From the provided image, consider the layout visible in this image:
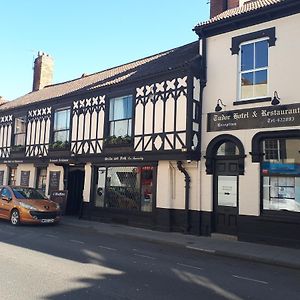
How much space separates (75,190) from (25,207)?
4.83 metres

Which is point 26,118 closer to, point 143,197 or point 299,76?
point 143,197

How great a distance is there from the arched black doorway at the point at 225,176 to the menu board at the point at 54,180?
8.67m

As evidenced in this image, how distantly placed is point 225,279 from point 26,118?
52.5ft

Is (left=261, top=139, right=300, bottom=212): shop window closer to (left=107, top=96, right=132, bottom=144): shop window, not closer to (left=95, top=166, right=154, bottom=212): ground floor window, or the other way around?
(left=95, top=166, right=154, bottom=212): ground floor window

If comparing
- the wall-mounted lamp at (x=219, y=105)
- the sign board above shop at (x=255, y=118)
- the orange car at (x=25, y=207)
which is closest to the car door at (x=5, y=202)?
the orange car at (x=25, y=207)

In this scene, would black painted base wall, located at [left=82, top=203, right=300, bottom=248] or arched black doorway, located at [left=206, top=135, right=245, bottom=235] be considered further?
arched black doorway, located at [left=206, top=135, right=245, bottom=235]

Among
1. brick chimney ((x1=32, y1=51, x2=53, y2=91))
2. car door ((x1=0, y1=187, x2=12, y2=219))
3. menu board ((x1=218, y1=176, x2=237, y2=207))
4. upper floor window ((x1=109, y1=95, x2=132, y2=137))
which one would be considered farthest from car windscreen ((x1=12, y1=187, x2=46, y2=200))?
brick chimney ((x1=32, y1=51, x2=53, y2=91))

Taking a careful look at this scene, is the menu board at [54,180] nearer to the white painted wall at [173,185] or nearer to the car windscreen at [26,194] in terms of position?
the car windscreen at [26,194]

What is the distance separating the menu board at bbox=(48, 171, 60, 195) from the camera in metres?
18.4

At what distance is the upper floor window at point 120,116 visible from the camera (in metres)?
15.2

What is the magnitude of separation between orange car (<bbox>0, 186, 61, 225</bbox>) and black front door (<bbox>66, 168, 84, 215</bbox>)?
304cm

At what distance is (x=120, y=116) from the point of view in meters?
15.5

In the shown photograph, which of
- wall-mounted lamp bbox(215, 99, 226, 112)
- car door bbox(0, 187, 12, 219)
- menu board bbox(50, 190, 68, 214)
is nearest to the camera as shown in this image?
wall-mounted lamp bbox(215, 99, 226, 112)

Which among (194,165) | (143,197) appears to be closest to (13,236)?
(143,197)
